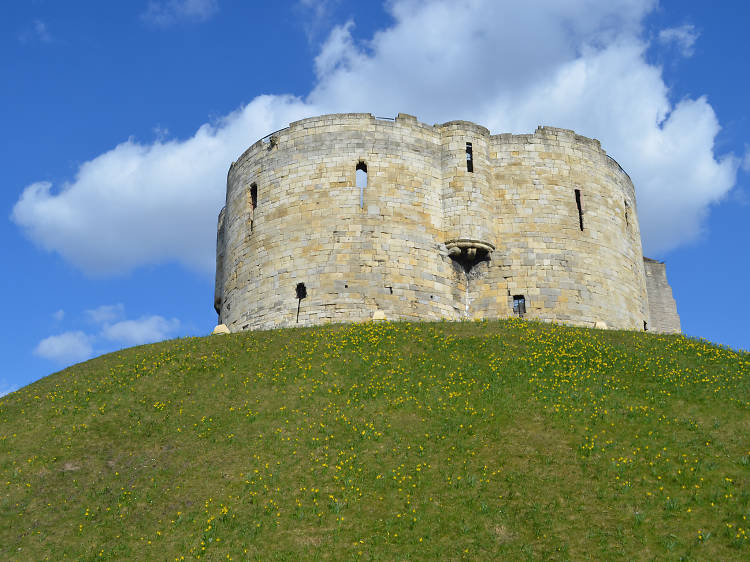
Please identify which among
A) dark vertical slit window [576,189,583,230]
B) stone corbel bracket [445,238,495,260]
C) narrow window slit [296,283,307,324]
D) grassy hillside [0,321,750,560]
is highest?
dark vertical slit window [576,189,583,230]

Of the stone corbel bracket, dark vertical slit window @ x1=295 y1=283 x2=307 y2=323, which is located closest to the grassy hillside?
dark vertical slit window @ x1=295 y1=283 x2=307 y2=323

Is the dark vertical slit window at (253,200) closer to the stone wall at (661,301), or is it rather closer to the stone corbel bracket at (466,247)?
the stone corbel bracket at (466,247)

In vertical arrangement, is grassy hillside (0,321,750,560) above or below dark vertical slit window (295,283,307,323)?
below

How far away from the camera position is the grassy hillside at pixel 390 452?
52.7 feet

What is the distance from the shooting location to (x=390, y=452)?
751 inches

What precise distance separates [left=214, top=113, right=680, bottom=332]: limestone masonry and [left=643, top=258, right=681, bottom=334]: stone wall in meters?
6.58

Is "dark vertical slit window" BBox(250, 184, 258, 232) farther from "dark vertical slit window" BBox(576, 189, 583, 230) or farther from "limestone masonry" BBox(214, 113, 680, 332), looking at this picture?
"dark vertical slit window" BBox(576, 189, 583, 230)

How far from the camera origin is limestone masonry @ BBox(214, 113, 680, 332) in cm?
3212

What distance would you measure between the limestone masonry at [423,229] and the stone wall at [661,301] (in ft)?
21.6

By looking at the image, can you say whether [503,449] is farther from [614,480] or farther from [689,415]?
[689,415]

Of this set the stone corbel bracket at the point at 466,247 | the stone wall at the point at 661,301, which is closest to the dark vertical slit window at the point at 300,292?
the stone corbel bracket at the point at 466,247

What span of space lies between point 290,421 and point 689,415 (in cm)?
1038

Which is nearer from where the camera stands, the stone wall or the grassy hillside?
the grassy hillside

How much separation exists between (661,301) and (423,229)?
678 inches
